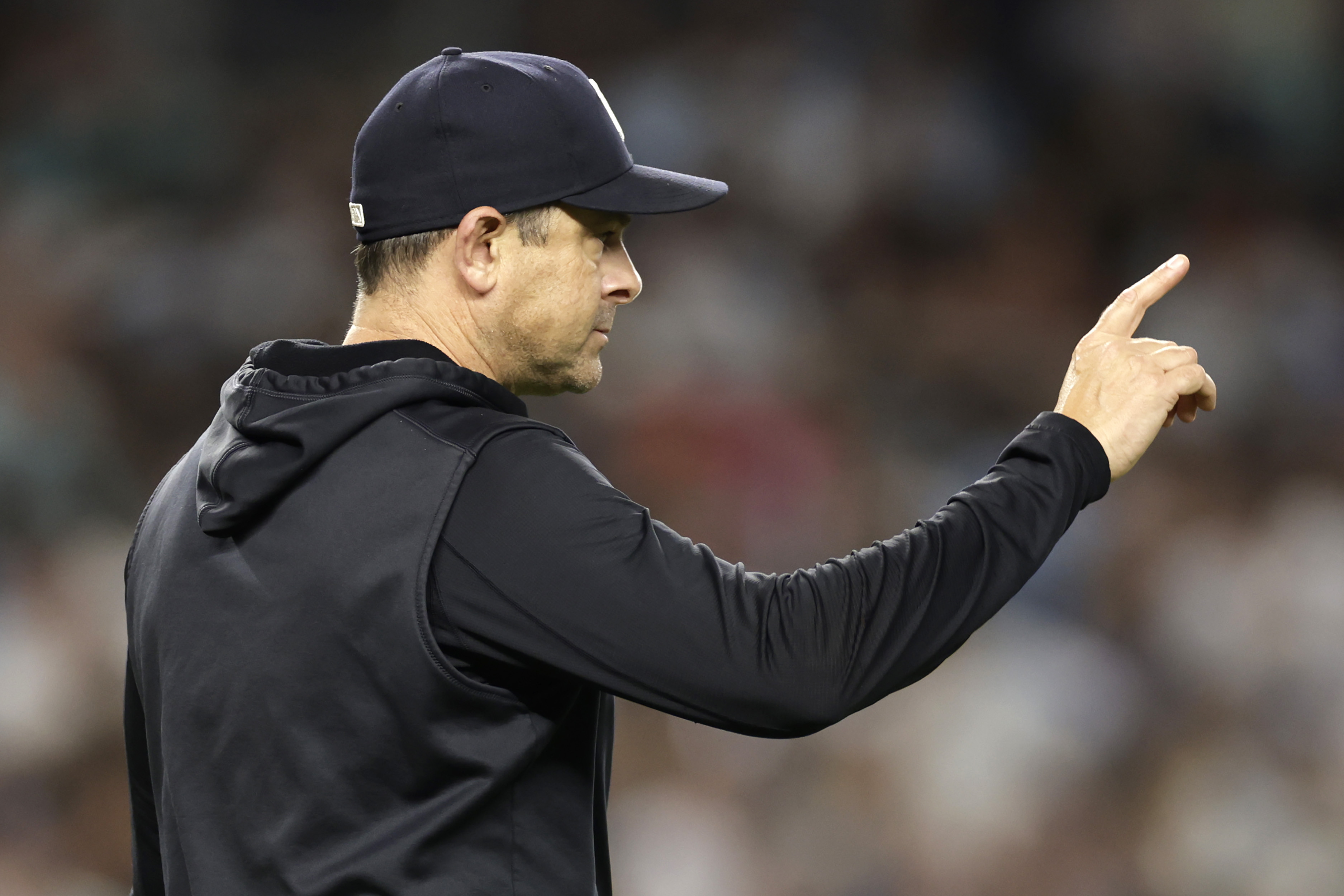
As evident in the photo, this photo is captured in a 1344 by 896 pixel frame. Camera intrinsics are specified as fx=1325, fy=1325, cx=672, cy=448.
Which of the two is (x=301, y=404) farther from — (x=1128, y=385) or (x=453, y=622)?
(x=1128, y=385)

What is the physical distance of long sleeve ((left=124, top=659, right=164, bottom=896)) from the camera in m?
1.38

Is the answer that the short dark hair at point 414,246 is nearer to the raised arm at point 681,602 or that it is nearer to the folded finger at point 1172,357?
the raised arm at point 681,602

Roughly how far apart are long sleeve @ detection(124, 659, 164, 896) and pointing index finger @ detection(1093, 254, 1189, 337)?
1056 millimetres

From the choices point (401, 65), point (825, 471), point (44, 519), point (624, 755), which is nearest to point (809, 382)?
point (825, 471)

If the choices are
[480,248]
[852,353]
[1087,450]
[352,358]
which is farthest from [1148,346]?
[852,353]

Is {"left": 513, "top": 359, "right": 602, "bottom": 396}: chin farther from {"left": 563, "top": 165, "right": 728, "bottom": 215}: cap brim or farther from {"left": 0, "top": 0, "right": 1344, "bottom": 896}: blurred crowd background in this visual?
{"left": 0, "top": 0, "right": 1344, "bottom": 896}: blurred crowd background

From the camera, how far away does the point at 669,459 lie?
3867mm

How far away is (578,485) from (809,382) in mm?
2962

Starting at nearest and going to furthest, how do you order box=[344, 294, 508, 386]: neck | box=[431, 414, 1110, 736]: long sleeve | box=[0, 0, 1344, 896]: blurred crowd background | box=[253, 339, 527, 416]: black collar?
box=[431, 414, 1110, 736]: long sleeve
box=[253, 339, 527, 416]: black collar
box=[344, 294, 508, 386]: neck
box=[0, 0, 1344, 896]: blurred crowd background

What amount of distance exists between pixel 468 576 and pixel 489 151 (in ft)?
1.32

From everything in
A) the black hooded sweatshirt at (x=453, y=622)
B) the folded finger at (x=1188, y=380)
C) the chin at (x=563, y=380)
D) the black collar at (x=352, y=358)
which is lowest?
the black hooded sweatshirt at (x=453, y=622)

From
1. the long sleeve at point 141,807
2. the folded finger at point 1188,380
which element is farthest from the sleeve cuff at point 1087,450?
the long sleeve at point 141,807

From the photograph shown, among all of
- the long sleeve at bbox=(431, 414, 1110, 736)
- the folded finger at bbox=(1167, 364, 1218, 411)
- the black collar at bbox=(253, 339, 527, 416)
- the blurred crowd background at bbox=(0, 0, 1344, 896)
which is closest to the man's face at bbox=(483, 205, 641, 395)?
the black collar at bbox=(253, 339, 527, 416)

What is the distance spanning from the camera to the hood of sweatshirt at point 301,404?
109 centimetres
